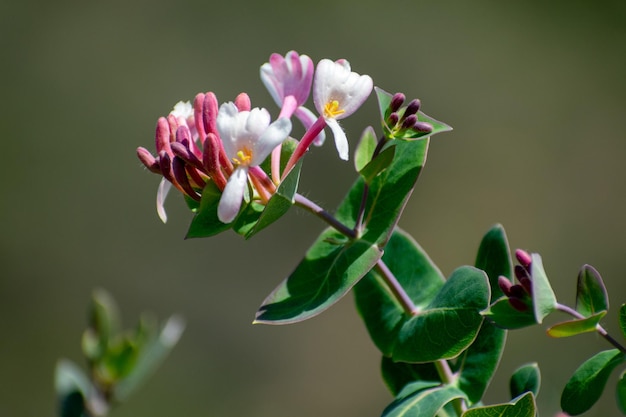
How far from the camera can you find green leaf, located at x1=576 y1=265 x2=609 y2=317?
0.60 m

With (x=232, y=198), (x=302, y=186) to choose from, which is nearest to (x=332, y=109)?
(x=232, y=198)

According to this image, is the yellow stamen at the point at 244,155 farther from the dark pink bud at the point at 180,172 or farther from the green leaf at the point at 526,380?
the green leaf at the point at 526,380

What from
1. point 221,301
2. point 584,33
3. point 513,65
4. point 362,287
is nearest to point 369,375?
point 221,301

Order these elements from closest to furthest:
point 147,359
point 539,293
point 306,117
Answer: point 539,293
point 306,117
point 147,359

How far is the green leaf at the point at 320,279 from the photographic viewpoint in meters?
0.68

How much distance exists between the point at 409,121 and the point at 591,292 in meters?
0.22

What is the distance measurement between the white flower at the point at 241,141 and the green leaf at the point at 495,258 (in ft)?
0.78

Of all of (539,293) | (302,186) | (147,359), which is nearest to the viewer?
(539,293)

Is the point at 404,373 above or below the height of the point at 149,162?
below

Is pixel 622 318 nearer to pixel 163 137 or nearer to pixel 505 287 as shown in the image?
pixel 505 287

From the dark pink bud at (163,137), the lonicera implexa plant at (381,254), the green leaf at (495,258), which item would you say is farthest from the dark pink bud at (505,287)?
the dark pink bud at (163,137)

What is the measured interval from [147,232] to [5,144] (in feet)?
2.47

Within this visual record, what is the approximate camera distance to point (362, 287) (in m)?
0.83

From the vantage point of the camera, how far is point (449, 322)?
671 mm
